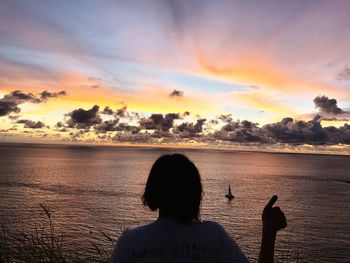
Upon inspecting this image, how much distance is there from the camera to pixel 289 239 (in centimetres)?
5184

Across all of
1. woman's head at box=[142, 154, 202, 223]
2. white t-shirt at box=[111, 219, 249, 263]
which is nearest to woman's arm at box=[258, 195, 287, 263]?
white t-shirt at box=[111, 219, 249, 263]

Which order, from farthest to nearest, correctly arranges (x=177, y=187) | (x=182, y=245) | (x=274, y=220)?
1. (x=177, y=187)
2. (x=182, y=245)
3. (x=274, y=220)

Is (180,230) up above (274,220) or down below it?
below

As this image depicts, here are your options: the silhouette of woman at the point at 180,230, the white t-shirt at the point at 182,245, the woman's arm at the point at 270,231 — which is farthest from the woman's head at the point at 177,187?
the woman's arm at the point at 270,231

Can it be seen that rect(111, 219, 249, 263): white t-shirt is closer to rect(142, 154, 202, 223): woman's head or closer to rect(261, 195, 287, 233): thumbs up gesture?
rect(142, 154, 202, 223): woman's head

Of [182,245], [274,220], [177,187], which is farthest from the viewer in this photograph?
[177,187]

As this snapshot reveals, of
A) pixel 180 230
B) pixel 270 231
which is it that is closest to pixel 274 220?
pixel 270 231

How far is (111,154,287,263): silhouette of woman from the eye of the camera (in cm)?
304

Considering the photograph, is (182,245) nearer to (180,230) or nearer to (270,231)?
(180,230)

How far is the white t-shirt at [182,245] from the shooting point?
3049 mm

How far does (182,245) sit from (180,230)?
0.36ft

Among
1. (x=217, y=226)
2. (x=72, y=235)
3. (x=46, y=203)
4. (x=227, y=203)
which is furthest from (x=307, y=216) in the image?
(x=217, y=226)

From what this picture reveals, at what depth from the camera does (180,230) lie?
10.2 feet

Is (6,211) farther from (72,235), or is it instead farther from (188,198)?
(188,198)
